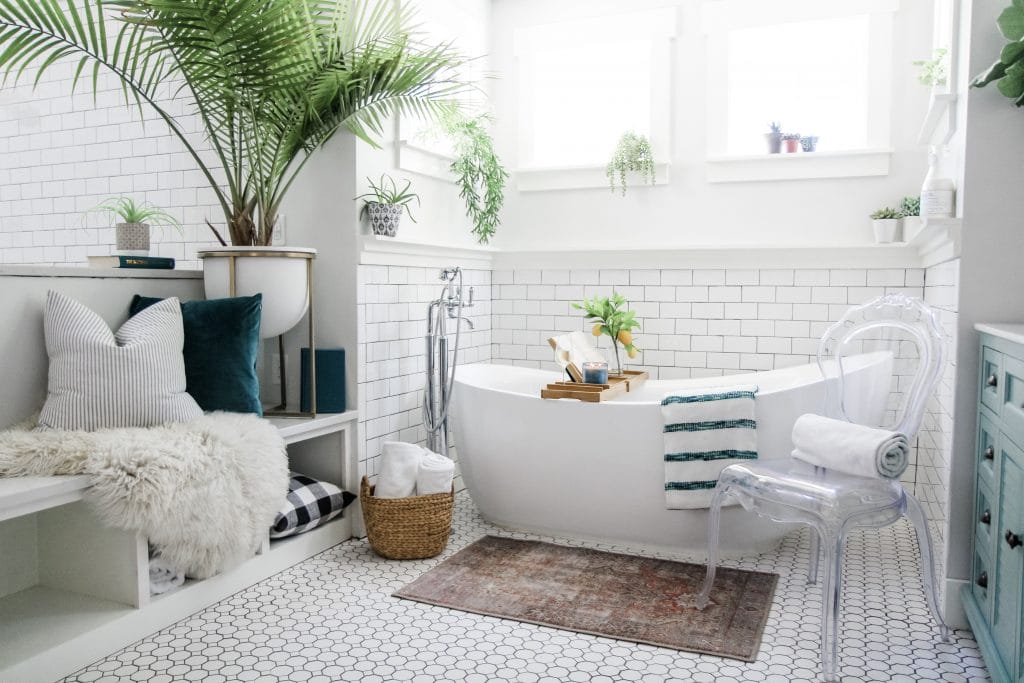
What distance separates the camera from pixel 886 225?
374 centimetres

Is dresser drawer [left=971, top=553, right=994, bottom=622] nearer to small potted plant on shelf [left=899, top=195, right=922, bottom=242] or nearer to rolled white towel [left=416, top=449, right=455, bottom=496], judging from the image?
small potted plant on shelf [left=899, top=195, right=922, bottom=242]

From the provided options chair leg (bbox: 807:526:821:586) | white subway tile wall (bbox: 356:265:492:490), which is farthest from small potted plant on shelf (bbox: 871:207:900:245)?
white subway tile wall (bbox: 356:265:492:490)

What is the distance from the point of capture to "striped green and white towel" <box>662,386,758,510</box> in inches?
121

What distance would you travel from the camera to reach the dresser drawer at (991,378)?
223cm

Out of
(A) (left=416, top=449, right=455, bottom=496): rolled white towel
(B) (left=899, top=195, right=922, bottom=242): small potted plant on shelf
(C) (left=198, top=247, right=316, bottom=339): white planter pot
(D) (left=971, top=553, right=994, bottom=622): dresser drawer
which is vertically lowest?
(D) (left=971, top=553, right=994, bottom=622): dresser drawer

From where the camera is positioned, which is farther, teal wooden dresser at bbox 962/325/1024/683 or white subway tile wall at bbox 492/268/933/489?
white subway tile wall at bbox 492/268/933/489

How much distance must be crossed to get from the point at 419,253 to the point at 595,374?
1042 millimetres

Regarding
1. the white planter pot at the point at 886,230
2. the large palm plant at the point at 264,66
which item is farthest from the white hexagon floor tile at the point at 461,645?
the white planter pot at the point at 886,230

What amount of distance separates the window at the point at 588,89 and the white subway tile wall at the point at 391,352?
1181mm

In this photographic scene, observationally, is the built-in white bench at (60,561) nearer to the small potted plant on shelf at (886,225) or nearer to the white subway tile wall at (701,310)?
the white subway tile wall at (701,310)

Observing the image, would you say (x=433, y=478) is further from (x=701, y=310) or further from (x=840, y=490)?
(x=701, y=310)

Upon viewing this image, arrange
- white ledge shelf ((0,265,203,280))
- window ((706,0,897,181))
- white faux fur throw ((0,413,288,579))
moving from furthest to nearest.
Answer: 1. window ((706,0,897,181))
2. white ledge shelf ((0,265,203,280))
3. white faux fur throw ((0,413,288,579))

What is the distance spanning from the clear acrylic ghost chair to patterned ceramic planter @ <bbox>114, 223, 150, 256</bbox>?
2498 mm

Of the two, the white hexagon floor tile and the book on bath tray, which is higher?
the book on bath tray
